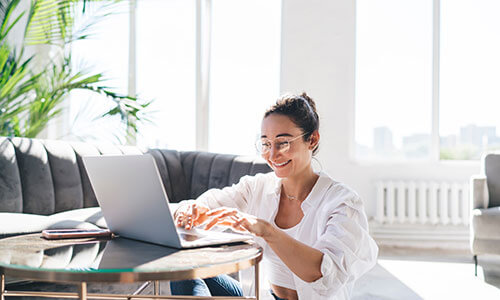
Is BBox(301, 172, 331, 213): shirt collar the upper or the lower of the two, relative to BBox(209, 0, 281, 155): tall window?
lower

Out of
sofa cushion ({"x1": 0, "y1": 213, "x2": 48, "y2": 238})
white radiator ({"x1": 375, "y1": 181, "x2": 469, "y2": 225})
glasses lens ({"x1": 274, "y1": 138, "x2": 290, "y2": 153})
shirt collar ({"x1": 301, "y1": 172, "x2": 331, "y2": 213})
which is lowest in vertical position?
white radiator ({"x1": 375, "y1": 181, "x2": 469, "y2": 225})

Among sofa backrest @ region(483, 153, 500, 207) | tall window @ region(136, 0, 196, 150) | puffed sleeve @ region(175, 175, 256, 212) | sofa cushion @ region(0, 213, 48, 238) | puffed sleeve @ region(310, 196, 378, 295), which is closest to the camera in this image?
puffed sleeve @ region(310, 196, 378, 295)

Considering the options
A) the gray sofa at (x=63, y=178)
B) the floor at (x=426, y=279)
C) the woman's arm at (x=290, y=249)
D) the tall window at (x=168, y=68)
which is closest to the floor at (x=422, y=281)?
the floor at (x=426, y=279)

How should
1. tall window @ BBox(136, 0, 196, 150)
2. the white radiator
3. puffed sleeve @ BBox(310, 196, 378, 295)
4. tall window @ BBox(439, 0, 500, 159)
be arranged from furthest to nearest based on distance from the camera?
tall window @ BBox(136, 0, 196, 150) < tall window @ BBox(439, 0, 500, 159) < the white radiator < puffed sleeve @ BBox(310, 196, 378, 295)

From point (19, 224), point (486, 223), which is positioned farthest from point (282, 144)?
point (486, 223)

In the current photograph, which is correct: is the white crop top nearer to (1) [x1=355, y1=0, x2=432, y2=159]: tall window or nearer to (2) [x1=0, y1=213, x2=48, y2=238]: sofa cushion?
(2) [x1=0, y1=213, x2=48, y2=238]: sofa cushion

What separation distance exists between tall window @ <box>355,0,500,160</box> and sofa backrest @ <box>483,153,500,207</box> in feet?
3.05

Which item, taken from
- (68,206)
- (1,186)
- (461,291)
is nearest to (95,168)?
(1,186)

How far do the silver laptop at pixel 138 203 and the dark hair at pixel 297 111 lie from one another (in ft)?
A: 1.30

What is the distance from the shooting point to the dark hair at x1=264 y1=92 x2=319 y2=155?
1358mm

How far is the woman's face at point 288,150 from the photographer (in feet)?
4.36

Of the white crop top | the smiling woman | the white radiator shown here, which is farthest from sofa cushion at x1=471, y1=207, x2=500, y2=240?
the white crop top

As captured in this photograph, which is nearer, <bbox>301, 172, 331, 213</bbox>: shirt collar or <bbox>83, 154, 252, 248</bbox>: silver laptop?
<bbox>83, 154, 252, 248</bbox>: silver laptop

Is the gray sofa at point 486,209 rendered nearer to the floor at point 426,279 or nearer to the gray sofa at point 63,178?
the floor at point 426,279
